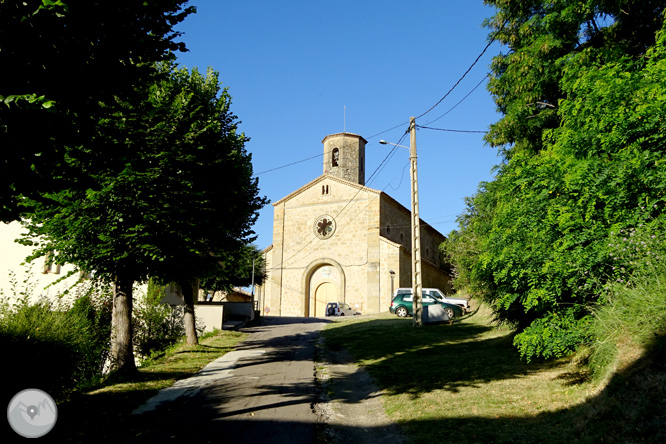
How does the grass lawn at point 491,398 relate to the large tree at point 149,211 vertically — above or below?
below

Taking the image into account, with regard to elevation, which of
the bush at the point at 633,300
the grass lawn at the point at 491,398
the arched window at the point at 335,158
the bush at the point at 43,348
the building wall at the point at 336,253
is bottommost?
the grass lawn at the point at 491,398

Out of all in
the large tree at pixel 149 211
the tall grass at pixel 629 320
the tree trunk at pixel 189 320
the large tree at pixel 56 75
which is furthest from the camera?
the tree trunk at pixel 189 320

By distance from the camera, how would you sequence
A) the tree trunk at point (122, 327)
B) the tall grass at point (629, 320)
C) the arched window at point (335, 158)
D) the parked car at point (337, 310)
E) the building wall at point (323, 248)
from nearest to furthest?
1. the tall grass at point (629, 320)
2. the tree trunk at point (122, 327)
3. the parked car at point (337, 310)
4. the building wall at point (323, 248)
5. the arched window at point (335, 158)

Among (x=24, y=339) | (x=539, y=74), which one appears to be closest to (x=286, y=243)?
(x=539, y=74)

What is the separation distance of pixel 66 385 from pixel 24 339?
1368mm

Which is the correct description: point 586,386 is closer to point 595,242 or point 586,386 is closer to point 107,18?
point 595,242

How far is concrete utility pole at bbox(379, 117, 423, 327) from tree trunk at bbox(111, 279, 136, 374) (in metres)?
9.88

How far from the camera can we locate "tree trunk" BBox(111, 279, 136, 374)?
35.9 ft

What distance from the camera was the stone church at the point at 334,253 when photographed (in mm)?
37438

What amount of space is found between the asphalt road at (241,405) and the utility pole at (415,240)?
574 cm

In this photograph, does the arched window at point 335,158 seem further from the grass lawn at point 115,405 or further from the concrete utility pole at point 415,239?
the grass lawn at point 115,405

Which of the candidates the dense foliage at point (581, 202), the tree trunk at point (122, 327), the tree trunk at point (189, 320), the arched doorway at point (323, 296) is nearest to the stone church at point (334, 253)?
the arched doorway at point (323, 296)

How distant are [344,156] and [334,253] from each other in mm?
10519

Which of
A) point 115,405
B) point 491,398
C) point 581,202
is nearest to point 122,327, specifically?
point 115,405
